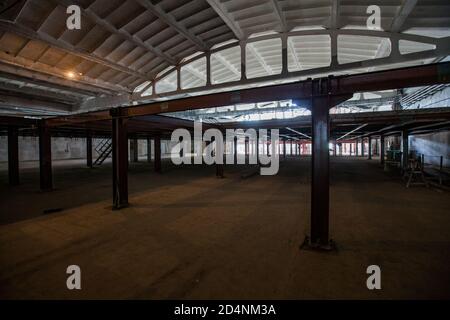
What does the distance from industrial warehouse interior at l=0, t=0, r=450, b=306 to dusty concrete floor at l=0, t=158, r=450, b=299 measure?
0.07 ft

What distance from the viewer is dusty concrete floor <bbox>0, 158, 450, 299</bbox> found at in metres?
2.16

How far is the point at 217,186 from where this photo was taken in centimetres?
750

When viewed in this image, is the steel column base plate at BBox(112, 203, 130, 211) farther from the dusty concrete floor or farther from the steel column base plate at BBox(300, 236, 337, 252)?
the steel column base plate at BBox(300, 236, 337, 252)

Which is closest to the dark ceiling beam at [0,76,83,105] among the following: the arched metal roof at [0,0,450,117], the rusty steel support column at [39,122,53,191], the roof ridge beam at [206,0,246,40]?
the arched metal roof at [0,0,450,117]

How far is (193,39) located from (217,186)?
430 centimetres

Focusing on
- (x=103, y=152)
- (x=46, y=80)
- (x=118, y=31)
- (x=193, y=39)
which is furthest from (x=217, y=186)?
(x=103, y=152)

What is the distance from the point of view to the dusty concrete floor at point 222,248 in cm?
216

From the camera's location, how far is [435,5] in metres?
4.04

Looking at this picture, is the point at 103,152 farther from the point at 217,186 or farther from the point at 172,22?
the point at 172,22

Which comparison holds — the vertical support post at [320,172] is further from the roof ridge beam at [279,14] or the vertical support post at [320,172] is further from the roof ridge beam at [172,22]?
the roof ridge beam at [172,22]
